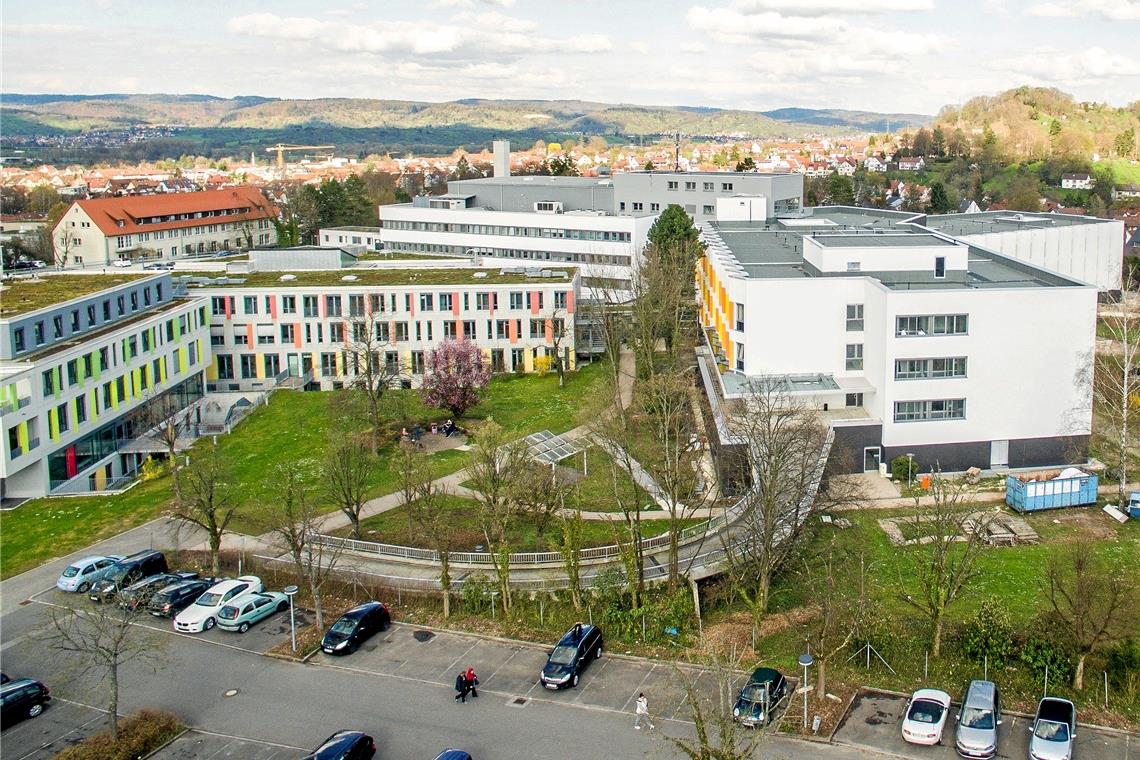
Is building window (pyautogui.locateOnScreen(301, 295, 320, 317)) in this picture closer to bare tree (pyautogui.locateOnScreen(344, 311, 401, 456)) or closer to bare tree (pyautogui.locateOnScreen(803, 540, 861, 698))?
bare tree (pyautogui.locateOnScreen(344, 311, 401, 456))

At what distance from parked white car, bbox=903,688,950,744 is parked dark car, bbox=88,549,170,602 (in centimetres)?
1848

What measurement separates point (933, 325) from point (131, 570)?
88.9 feet

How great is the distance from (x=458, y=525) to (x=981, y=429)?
19.0 meters

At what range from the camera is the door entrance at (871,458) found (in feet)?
121

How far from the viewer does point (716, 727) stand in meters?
21.4

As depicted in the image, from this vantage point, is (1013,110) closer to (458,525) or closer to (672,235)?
(672,235)

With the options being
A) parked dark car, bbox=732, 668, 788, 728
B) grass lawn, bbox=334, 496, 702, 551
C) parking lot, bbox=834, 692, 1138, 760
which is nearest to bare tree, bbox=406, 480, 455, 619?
grass lawn, bbox=334, 496, 702, 551

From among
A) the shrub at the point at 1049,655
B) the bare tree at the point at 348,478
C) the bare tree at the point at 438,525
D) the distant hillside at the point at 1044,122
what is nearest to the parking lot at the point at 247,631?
the bare tree at the point at 438,525

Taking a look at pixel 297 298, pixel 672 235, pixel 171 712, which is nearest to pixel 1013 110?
pixel 672 235

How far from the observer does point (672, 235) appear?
57156 mm

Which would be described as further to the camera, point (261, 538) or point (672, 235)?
point (672, 235)

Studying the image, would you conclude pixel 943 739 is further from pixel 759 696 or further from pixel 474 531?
pixel 474 531

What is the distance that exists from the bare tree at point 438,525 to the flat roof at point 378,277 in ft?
72.9

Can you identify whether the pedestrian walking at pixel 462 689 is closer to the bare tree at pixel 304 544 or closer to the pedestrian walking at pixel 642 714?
the pedestrian walking at pixel 642 714
